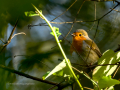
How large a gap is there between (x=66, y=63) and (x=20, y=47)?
5.91 ft

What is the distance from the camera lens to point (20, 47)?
221cm

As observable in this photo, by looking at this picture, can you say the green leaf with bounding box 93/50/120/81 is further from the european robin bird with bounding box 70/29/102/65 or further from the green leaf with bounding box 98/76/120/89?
the european robin bird with bounding box 70/29/102/65

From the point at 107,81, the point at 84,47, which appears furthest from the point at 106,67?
the point at 84,47

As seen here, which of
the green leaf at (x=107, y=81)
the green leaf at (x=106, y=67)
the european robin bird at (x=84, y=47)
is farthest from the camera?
the european robin bird at (x=84, y=47)

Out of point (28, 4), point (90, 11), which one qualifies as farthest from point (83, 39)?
point (28, 4)

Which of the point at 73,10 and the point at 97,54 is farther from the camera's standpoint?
the point at 73,10

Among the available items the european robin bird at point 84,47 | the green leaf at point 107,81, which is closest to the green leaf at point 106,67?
the green leaf at point 107,81

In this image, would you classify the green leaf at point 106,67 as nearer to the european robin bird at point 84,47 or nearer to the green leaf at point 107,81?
the green leaf at point 107,81

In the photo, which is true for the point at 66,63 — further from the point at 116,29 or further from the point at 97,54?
the point at 116,29

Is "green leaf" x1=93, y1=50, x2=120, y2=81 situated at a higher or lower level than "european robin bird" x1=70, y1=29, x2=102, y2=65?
higher

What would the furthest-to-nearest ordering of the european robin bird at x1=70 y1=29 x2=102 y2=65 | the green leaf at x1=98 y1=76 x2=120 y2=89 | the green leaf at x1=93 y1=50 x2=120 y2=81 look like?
the european robin bird at x1=70 y1=29 x2=102 y2=65
the green leaf at x1=93 y1=50 x2=120 y2=81
the green leaf at x1=98 y1=76 x2=120 y2=89

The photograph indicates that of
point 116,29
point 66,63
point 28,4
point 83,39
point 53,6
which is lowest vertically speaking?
point 116,29

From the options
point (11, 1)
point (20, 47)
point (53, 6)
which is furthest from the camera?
point (53, 6)

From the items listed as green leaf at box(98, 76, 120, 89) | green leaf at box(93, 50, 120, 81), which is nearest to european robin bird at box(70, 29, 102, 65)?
green leaf at box(93, 50, 120, 81)
